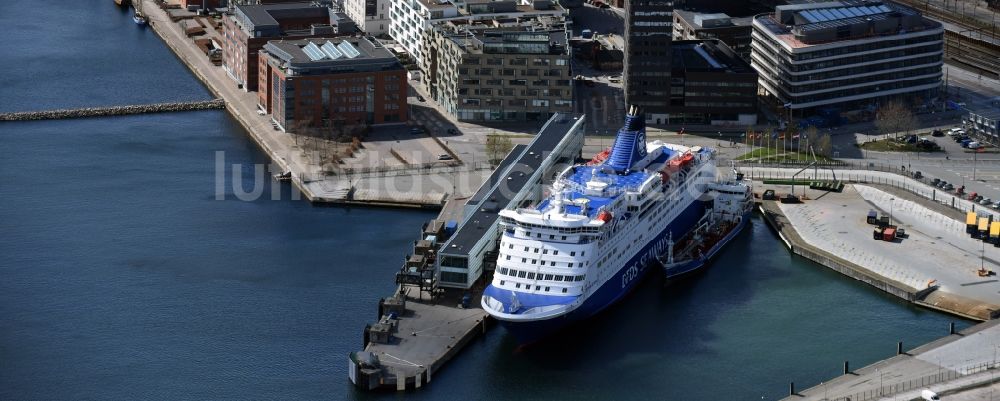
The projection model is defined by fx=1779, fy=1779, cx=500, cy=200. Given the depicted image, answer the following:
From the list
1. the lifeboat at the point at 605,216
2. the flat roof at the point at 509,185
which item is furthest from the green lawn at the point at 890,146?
the lifeboat at the point at 605,216

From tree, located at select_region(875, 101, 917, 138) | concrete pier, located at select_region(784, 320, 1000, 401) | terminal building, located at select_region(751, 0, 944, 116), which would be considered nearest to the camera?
concrete pier, located at select_region(784, 320, 1000, 401)

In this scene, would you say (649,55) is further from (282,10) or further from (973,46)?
(973,46)

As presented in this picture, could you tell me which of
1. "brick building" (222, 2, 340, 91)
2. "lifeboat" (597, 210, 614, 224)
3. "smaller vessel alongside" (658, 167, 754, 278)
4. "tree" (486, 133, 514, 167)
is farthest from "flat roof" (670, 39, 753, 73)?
"lifeboat" (597, 210, 614, 224)

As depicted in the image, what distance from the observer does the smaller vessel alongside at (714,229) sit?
128 metres

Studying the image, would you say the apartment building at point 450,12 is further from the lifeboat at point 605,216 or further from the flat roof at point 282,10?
the lifeboat at point 605,216

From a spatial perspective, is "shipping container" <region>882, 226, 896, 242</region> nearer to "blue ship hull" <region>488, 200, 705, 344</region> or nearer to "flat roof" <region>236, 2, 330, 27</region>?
"blue ship hull" <region>488, 200, 705, 344</region>

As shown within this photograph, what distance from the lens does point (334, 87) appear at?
16000 centimetres

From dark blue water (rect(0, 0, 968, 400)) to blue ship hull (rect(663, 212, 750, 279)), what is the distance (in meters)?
0.95

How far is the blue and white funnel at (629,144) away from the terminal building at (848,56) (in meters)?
34.4

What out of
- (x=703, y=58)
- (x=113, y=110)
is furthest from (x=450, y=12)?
(x=113, y=110)

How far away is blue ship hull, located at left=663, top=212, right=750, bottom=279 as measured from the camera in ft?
414

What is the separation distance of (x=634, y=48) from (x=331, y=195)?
1294 inches

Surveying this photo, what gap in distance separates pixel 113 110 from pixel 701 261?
219 ft

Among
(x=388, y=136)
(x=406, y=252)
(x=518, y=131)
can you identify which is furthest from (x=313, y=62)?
(x=406, y=252)
